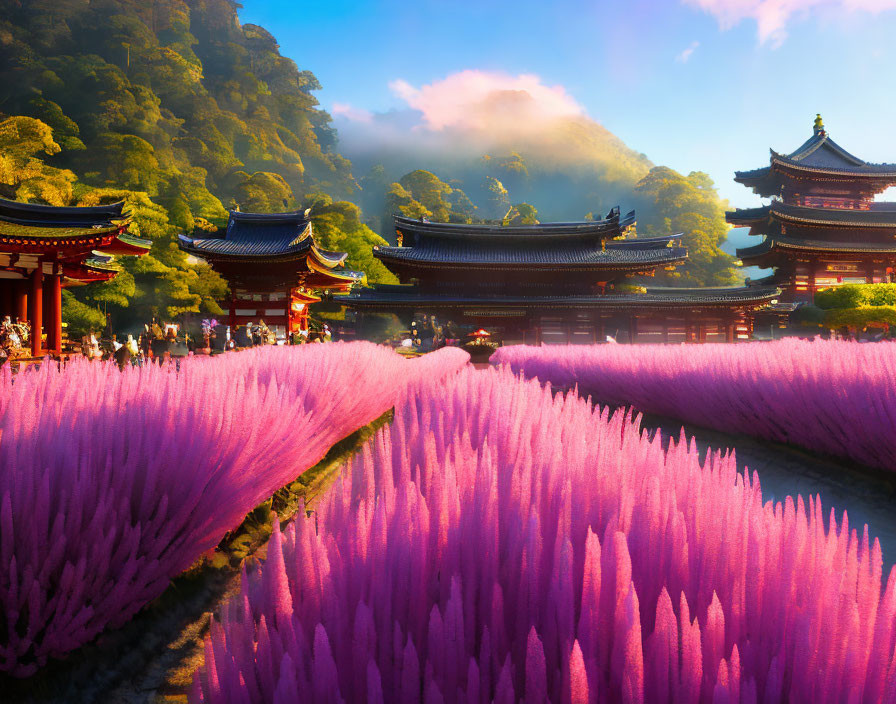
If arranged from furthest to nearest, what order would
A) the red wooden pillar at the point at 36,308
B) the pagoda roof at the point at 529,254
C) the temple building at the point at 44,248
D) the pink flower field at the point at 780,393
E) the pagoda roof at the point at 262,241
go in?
the pagoda roof at the point at 529,254
the pagoda roof at the point at 262,241
the red wooden pillar at the point at 36,308
the temple building at the point at 44,248
the pink flower field at the point at 780,393

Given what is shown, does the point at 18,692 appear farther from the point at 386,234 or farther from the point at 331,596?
the point at 386,234

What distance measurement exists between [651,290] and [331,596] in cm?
2276

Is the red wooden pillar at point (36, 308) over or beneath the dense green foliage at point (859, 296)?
beneath

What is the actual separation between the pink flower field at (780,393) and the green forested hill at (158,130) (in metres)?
24.6

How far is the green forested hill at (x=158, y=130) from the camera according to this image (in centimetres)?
2314

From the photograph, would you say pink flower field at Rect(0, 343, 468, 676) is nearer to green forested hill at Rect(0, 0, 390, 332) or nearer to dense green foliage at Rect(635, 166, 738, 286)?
green forested hill at Rect(0, 0, 390, 332)

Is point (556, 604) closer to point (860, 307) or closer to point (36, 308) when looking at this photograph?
point (36, 308)

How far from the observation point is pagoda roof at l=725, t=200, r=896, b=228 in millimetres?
21500

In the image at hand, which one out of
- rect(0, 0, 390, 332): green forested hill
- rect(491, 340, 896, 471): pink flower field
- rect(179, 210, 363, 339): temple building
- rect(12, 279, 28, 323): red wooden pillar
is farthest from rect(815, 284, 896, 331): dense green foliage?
rect(12, 279, 28, 323): red wooden pillar

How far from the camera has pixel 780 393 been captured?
2873mm

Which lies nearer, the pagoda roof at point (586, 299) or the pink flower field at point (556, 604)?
the pink flower field at point (556, 604)

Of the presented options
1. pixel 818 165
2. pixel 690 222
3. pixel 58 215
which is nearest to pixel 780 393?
pixel 58 215

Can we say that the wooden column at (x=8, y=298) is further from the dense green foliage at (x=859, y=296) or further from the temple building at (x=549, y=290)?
the dense green foliage at (x=859, y=296)

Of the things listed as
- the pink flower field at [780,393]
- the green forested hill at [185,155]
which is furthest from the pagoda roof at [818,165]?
the pink flower field at [780,393]
